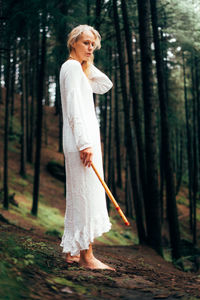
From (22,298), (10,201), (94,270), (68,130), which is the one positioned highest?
(68,130)

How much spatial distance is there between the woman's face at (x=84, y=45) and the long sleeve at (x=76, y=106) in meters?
0.20

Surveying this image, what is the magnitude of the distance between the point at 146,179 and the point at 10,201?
22.5 feet

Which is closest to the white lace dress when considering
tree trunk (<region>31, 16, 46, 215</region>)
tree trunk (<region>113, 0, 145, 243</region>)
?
tree trunk (<region>113, 0, 145, 243</region>)

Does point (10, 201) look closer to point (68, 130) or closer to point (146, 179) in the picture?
point (146, 179)

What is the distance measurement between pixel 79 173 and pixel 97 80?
50.8 inches

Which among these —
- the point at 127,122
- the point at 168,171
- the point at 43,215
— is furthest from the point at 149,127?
the point at 43,215

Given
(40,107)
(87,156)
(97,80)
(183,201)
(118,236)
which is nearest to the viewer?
(87,156)

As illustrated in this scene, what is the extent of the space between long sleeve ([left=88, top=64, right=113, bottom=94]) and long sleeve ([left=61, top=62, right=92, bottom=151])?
0.39m

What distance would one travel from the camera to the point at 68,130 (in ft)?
14.6

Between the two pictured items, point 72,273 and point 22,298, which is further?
point 72,273

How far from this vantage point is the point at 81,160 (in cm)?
432

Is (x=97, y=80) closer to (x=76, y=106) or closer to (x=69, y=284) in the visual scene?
(x=76, y=106)

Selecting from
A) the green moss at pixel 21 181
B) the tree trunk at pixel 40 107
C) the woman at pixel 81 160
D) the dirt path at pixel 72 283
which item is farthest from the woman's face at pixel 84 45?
the green moss at pixel 21 181

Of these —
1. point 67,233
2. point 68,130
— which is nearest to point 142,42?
point 68,130
